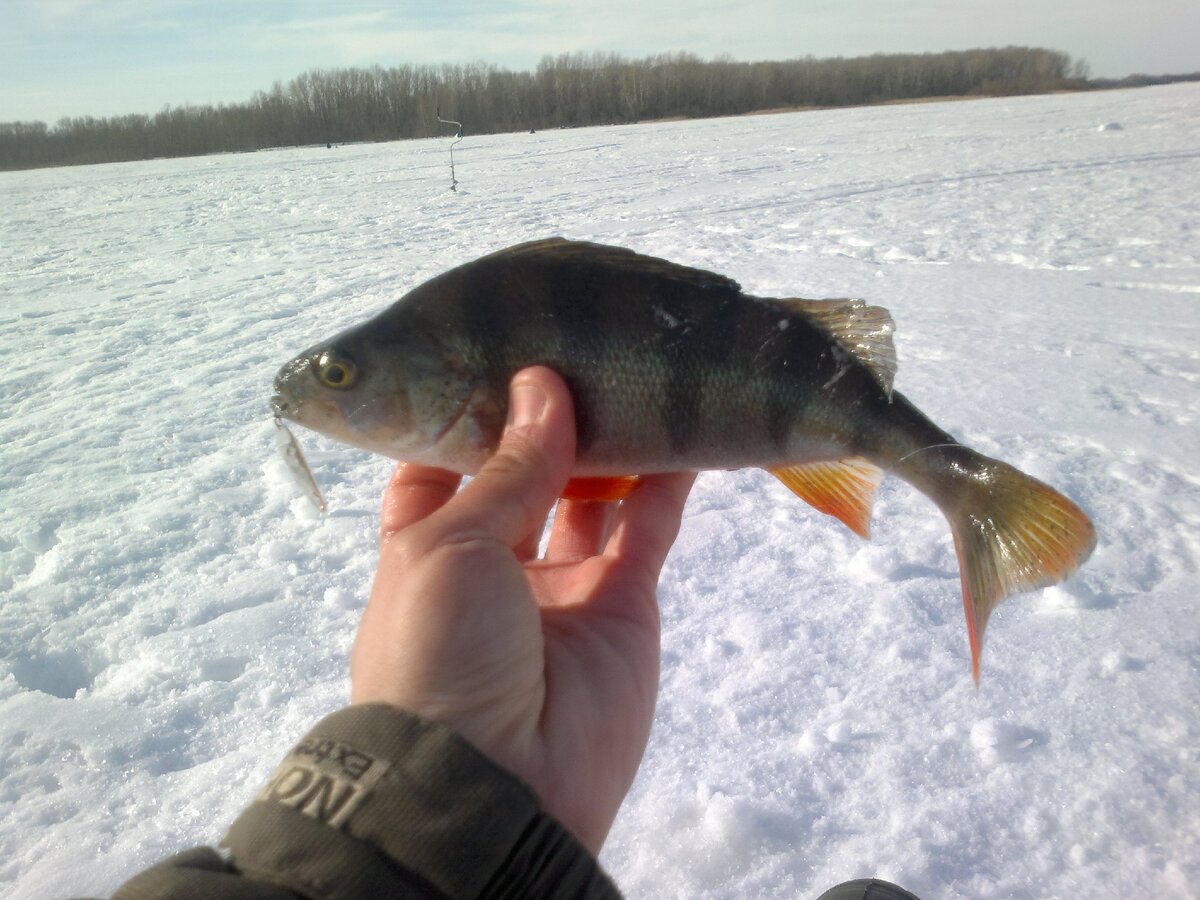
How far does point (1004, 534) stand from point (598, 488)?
2.95ft

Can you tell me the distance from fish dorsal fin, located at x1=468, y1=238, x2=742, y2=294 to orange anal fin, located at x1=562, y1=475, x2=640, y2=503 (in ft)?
1.63

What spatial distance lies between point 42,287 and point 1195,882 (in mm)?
11089

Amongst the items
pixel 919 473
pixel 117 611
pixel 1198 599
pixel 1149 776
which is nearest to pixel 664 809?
pixel 919 473

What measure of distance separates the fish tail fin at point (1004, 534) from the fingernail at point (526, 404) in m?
0.87

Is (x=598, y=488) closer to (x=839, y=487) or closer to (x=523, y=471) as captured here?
(x=523, y=471)

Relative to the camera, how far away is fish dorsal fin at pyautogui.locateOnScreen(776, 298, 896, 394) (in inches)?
71.1

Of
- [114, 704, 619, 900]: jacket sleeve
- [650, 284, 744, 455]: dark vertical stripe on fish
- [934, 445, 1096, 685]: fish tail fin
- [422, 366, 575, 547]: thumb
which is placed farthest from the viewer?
[650, 284, 744, 455]: dark vertical stripe on fish

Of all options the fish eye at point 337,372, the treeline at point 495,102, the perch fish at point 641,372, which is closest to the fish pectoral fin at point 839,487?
the perch fish at point 641,372

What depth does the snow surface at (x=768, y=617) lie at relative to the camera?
2072mm

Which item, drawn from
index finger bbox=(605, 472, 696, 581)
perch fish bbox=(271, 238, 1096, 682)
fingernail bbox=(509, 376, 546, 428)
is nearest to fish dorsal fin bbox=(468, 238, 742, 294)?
perch fish bbox=(271, 238, 1096, 682)

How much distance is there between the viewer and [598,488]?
2.01 meters

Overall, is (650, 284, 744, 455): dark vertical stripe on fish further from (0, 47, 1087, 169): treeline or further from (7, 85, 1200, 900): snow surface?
(0, 47, 1087, 169): treeline

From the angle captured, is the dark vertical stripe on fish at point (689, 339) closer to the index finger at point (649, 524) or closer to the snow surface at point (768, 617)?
the index finger at point (649, 524)

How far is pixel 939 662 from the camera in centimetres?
261
